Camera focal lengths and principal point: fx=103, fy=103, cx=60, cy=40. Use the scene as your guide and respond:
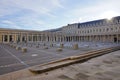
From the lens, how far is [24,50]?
17.1m

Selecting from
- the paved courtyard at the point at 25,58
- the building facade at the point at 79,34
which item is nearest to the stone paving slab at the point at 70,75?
the paved courtyard at the point at 25,58

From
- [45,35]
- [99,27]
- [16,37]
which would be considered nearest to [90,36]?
[99,27]

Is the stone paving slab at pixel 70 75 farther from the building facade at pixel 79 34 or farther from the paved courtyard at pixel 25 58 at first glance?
the building facade at pixel 79 34

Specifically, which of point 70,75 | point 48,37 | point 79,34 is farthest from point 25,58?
point 79,34

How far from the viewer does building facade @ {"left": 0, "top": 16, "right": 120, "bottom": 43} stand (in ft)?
185

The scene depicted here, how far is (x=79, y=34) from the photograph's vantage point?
7619 centimetres

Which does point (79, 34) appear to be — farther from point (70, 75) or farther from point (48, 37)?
point (70, 75)

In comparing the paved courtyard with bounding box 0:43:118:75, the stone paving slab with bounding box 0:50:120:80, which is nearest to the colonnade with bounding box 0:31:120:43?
the paved courtyard with bounding box 0:43:118:75

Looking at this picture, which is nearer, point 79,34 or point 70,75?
point 70,75

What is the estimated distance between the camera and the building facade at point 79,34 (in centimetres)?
5652

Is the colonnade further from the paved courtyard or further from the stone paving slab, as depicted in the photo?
the stone paving slab

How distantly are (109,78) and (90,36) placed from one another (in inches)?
2639

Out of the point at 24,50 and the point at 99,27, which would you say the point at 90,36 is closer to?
the point at 99,27

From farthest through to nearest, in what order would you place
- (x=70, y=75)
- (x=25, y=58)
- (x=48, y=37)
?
(x=48, y=37) < (x=25, y=58) < (x=70, y=75)
